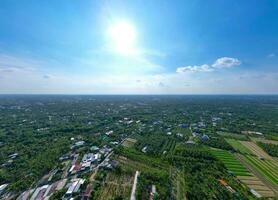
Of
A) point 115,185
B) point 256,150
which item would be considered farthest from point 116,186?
point 256,150

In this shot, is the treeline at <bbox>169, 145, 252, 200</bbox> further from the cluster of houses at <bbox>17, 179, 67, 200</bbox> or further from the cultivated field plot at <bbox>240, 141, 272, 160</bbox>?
the cluster of houses at <bbox>17, 179, 67, 200</bbox>

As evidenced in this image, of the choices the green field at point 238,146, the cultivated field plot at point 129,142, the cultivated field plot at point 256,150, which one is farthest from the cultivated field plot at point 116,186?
the cultivated field plot at point 256,150

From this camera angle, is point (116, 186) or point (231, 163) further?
point (231, 163)

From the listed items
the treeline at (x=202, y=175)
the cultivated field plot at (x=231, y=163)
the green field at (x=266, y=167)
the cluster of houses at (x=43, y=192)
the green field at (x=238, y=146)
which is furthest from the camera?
the green field at (x=238, y=146)

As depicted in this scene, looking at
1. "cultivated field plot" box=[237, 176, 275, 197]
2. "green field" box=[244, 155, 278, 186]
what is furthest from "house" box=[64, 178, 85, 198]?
"green field" box=[244, 155, 278, 186]

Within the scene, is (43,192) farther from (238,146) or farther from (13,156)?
(238,146)

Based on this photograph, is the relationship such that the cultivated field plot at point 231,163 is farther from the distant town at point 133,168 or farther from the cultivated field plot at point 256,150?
the cultivated field plot at point 256,150
